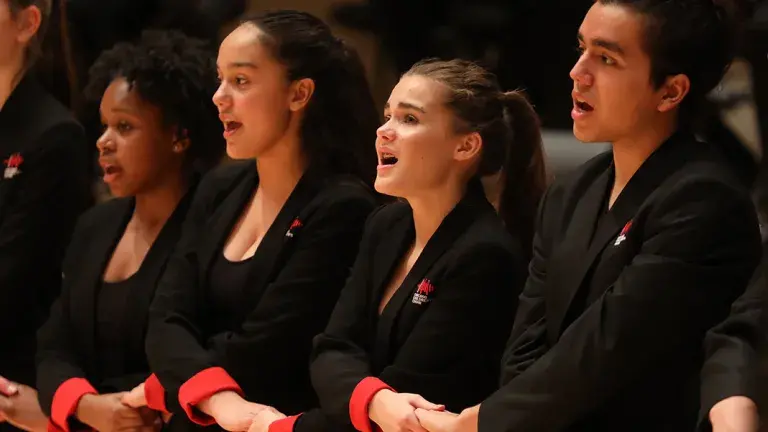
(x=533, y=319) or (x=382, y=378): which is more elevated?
(x=533, y=319)

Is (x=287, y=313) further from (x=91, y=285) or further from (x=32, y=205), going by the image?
(x=32, y=205)

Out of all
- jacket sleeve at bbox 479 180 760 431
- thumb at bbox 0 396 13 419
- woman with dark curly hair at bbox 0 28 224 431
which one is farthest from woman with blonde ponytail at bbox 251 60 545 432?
thumb at bbox 0 396 13 419

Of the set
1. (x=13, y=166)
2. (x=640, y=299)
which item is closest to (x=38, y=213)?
(x=13, y=166)

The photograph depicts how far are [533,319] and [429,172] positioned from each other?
377 mm

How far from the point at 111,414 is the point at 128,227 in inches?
18.1

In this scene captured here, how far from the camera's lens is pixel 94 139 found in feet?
10.9

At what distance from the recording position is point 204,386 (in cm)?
237

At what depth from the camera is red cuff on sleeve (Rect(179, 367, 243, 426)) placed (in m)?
2.37

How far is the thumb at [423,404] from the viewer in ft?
6.66

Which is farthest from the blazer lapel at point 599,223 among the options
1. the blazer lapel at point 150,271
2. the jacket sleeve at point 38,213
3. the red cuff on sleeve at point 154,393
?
the jacket sleeve at point 38,213

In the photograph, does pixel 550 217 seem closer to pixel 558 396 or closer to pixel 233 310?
pixel 558 396

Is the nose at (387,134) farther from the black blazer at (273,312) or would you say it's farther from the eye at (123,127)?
the eye at (123,127)

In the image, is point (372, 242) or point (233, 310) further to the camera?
point (233, 310)

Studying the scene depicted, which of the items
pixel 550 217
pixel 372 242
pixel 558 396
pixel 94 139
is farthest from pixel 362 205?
pixel 94 139
